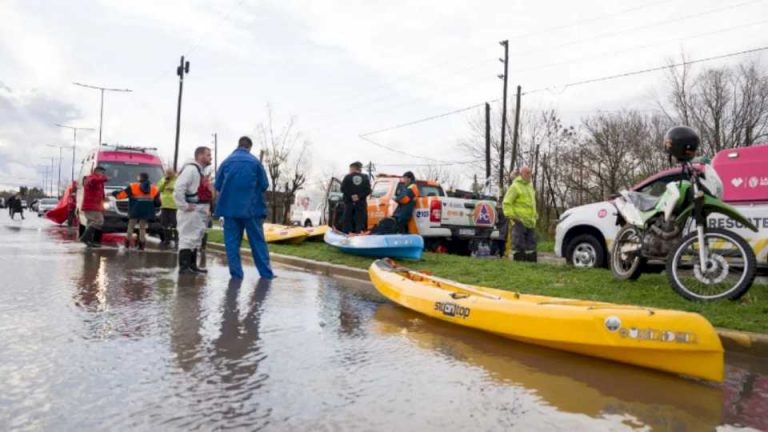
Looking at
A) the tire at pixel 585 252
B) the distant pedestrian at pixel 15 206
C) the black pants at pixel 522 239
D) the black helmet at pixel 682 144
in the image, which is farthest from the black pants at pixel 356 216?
the distant pedestrian at pixel 15 206

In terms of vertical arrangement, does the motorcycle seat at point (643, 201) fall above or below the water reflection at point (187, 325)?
above

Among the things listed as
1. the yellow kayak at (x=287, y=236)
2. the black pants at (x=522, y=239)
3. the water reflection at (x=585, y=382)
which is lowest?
the water reflection at (x=585, y=382)

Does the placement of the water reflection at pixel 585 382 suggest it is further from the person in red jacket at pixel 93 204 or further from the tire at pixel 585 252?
the person in red jacket at pixel 93 204

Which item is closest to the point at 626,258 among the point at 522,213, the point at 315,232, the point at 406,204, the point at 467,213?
the point at 522,213

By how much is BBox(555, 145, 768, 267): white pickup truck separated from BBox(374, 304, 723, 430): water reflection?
15.6 feet

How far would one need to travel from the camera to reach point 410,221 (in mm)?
13242

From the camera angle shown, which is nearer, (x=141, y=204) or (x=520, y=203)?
(x=520, y=203)

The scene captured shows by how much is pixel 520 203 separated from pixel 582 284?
10.7ft

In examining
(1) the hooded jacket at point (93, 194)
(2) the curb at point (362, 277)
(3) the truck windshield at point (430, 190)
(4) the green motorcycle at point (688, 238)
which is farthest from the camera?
(3) the truck windshield at point (430, 190)

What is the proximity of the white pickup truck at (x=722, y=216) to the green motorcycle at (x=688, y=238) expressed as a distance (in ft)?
4.97

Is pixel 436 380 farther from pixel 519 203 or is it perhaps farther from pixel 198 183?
pixel 519 203

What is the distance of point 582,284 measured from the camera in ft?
26.3

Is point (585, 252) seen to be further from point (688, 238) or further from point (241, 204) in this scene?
point (241, 204)

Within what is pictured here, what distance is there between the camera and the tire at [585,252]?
→ 34.8 feet
